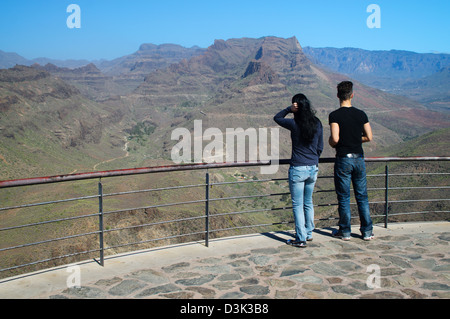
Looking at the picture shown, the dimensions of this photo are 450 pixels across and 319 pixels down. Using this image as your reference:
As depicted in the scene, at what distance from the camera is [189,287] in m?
4.43

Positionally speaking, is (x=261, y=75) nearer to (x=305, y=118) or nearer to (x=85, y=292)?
(x=305, y=118)

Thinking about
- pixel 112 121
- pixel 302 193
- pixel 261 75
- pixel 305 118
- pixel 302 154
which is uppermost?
pixel 261 75

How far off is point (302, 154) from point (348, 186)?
912 mm

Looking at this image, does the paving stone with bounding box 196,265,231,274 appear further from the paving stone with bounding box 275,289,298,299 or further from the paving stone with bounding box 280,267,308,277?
the paving stone with bounding box 275,289,298,299

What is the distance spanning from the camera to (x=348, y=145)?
5.67 metres

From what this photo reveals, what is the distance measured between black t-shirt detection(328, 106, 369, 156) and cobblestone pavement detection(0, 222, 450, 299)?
1.37m

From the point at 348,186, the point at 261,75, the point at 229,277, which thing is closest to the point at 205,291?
the point at 229,277

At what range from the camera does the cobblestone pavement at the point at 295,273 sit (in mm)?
4277

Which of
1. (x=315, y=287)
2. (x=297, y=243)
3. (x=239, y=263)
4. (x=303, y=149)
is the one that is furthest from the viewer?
(x=297, y=243)

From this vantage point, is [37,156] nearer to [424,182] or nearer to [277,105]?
[424,182]

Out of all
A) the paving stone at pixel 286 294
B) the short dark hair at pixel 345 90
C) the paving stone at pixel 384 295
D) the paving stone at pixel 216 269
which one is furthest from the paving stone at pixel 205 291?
the short dark hair at pixel 345 90

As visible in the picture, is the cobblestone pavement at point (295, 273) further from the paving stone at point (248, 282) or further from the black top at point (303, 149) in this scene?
the black top at point (303, 149)

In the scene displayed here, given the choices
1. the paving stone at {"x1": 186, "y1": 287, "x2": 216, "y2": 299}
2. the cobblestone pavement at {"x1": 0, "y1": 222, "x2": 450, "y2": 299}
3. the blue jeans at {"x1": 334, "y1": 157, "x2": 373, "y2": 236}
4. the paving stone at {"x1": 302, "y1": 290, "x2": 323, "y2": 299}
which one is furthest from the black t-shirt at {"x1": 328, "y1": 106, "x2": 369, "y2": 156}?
the paving stone at {"x1": 186, "y1": 287, "x2": 216, "y2": 299}

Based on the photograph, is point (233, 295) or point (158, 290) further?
point (158, 290)
